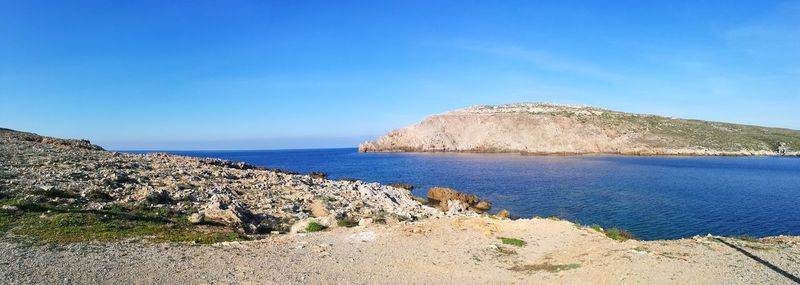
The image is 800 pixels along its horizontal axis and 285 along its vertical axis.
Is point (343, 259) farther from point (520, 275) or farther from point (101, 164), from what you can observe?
point (101, 164)

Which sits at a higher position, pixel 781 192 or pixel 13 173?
pixel 13 173

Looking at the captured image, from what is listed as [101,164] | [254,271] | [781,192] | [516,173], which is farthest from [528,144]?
[254,271]

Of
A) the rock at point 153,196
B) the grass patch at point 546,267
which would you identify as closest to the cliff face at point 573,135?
the rock at point 153,196

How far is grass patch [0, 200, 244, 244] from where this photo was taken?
16828 millimetres

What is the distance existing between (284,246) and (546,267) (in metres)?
9.88

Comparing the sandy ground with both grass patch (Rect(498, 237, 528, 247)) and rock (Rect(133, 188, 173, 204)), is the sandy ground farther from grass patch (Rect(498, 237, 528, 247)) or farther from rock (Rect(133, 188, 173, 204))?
rock (Rect(133, 188, 173, 204))

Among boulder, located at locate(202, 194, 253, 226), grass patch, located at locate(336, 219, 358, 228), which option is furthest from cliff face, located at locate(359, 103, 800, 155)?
boulder, located at locate(202, 194, 253, 226)

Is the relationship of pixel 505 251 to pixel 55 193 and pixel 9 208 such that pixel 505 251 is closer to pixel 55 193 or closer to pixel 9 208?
pixel 9 208

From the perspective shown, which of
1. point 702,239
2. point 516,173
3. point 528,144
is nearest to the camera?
point 702,239

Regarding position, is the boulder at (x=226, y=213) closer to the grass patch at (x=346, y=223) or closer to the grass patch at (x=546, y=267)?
A: the grass patch at (x=346, y=223)

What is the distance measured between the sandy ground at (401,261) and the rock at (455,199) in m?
21.3

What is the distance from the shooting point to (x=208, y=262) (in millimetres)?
14914

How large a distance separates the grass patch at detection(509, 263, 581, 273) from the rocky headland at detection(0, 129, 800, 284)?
3cm

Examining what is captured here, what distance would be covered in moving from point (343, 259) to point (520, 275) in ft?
20.4
